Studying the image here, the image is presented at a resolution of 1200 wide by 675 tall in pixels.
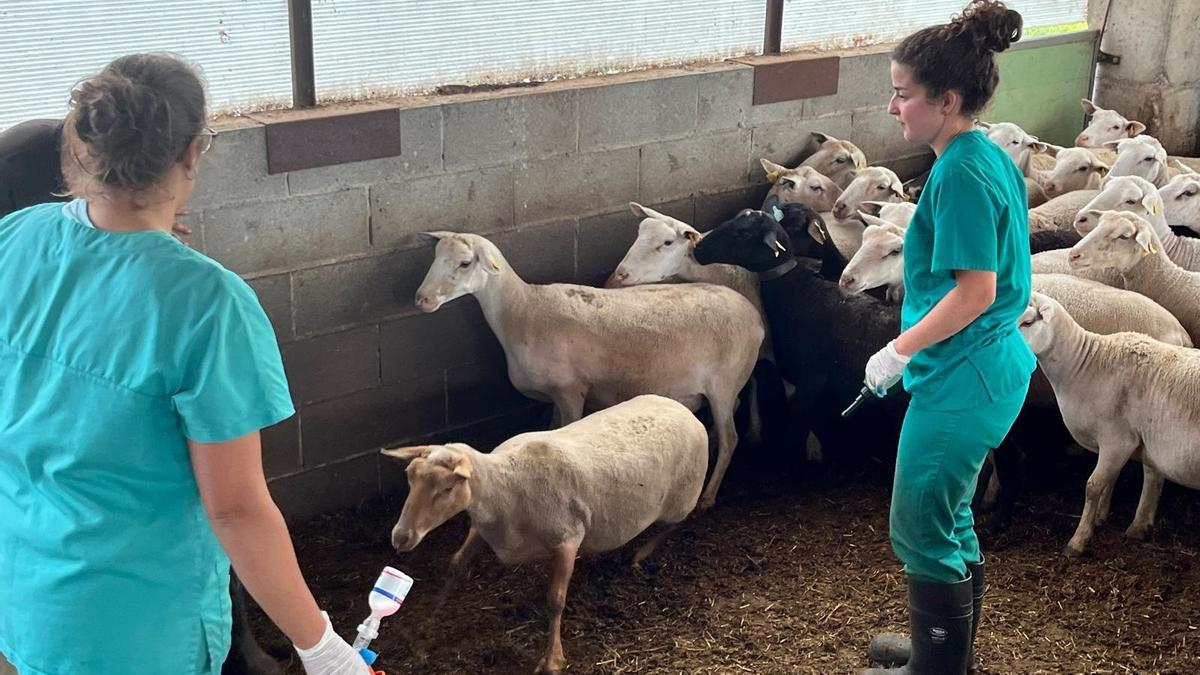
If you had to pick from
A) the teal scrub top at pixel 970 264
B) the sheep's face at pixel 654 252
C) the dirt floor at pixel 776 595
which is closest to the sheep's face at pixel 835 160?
the sheep's face at pixel 654 252

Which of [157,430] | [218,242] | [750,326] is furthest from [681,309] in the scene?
[157,430]

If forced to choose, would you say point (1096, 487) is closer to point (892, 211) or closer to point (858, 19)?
point (892, 211)

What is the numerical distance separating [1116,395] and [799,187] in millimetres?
2337

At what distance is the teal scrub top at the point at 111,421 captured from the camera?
6.81ft

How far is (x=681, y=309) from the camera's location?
19.1 feet

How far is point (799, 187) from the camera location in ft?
22.4

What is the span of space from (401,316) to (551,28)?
5.69 feet

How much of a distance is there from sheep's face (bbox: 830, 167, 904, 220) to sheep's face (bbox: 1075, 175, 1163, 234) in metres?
1.04

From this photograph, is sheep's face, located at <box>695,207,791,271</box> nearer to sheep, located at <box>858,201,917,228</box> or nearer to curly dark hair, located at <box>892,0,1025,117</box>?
sheep, located at <box>858,201,917,228</box>

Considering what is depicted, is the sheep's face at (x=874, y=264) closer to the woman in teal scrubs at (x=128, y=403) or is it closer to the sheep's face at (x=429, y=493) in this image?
the sheep's face at (x=429, y=493)

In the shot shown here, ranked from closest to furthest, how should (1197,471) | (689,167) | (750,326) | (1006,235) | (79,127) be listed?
1. (79,127)
2. (1006,235)
3. (1197,471)
4. (750,326)
5. (689,167)

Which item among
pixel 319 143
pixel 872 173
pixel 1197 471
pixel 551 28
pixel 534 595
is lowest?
pixel 534 595

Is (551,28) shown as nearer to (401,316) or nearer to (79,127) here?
(401,316)

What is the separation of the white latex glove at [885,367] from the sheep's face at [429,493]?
1363 mm
